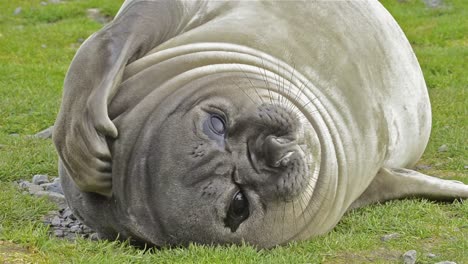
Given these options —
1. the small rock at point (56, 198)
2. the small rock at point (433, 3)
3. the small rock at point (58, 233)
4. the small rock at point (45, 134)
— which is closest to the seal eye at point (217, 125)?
the small rock at point (58, 233)

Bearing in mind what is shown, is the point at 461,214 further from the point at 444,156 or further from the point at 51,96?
the point at 51,96

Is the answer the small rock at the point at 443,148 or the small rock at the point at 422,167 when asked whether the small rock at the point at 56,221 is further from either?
the small rock at the point at 443,148

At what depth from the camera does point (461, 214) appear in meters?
4.56

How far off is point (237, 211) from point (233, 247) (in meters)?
0.16

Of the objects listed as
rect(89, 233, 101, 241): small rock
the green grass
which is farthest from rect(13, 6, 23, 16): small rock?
rect(89, 233, 101, 241): small rock

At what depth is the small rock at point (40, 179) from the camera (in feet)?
17.7

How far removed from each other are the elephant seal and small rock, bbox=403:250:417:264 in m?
0.46

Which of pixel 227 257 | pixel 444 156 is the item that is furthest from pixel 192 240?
pixel 444 156

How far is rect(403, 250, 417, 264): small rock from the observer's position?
12.1ft

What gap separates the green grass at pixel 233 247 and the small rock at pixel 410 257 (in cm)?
4

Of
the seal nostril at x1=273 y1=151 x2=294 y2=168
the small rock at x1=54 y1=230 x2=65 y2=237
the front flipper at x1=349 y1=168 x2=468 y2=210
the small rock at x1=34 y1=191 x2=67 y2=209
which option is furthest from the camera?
the small rock at x1=34 y1=191 x2=67 y2=209

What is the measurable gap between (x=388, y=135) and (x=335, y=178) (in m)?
0.83

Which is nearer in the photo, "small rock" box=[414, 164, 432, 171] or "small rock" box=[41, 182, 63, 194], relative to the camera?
"small rock" box=[41, 182, 63, 194]

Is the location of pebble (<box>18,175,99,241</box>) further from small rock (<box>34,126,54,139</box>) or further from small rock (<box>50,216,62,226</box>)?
small rock (<box>34,126,54,139</box>)
